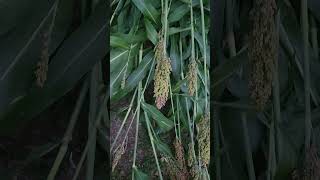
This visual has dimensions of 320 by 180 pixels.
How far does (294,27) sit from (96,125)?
1.06ft

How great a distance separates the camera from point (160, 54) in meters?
0.65

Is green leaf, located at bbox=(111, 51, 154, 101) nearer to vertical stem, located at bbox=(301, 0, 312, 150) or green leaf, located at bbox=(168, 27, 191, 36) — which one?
green leaf, located at bbox=(168, 27, 191, 36)

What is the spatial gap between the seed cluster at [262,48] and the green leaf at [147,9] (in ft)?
0.45

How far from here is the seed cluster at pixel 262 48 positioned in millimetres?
672

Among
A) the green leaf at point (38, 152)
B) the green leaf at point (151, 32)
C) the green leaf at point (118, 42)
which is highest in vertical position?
the green leaf at point (151, 32)

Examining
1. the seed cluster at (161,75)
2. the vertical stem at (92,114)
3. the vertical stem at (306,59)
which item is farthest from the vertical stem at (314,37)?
the vertical stem at (92,114)

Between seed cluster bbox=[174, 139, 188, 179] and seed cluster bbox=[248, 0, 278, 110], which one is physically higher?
seed cluster bbox=[248, 0, 278, 110]

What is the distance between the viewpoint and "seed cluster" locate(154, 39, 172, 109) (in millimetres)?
646

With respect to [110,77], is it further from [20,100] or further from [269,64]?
[269,64]

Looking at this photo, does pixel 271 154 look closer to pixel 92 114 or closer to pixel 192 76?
pixel 192 76

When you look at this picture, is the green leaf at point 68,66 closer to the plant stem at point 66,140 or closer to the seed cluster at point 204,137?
the plant stem at point 66,140

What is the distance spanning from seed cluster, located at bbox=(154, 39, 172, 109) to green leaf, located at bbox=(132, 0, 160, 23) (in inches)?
1.4

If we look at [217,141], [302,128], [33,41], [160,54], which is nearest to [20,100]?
[33,41]

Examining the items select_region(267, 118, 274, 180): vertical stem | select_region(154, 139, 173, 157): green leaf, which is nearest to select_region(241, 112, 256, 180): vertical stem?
select_region(267, 118, 274, 180): vertical stem
